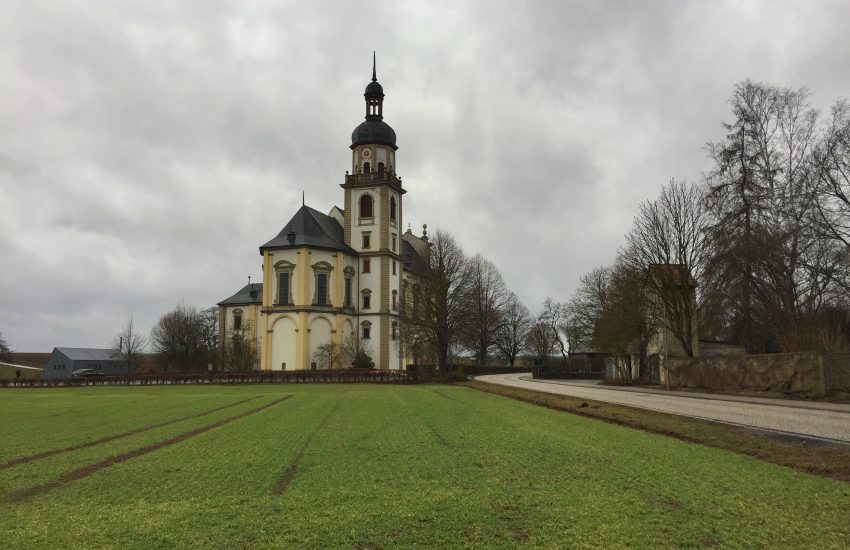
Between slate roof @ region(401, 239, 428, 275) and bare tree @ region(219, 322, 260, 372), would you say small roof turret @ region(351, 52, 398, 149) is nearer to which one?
slate roof @ region(401, 239, 428, 275)

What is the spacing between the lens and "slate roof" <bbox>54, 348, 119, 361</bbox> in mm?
109062

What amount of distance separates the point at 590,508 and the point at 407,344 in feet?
162

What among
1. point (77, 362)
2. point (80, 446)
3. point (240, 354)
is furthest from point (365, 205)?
point (77, 362)

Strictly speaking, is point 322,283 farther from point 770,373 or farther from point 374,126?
point 770,373

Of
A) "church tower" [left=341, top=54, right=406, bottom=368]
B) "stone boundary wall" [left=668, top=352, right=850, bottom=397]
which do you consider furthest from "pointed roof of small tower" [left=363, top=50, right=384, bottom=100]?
"stone boundary wall" [left=668, top=352, right=850, bottom=397]

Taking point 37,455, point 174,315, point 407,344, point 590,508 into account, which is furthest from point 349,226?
point 590,508

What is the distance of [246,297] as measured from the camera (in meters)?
89.8

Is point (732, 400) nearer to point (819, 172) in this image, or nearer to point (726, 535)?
point (819, 172)

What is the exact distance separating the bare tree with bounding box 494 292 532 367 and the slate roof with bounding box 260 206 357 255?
113ft

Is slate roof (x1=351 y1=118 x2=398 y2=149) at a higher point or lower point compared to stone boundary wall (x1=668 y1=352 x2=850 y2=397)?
higher

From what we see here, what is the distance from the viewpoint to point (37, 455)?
1159 centimetres

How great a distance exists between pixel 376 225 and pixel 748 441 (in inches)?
2441

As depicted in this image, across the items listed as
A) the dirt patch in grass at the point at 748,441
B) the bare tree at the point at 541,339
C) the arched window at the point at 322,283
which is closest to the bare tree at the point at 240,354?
the arched window at the point at 322,283

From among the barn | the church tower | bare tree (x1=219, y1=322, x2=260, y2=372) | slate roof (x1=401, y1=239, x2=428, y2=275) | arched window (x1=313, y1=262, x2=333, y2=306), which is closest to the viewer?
bare tree (x1=219, y1=322, x2=260, y2=372)
